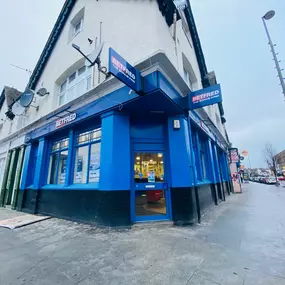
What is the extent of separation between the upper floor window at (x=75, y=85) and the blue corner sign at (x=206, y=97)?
4.18m

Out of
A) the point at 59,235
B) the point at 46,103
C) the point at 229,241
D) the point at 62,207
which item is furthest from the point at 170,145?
the point at 46,103

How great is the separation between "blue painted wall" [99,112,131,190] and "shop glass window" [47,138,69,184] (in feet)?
9.72

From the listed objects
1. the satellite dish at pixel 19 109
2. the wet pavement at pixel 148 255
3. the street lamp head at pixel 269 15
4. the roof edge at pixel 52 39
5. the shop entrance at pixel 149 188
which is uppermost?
the roof edge at pixel 52 39

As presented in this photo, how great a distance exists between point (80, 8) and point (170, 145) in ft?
28.4

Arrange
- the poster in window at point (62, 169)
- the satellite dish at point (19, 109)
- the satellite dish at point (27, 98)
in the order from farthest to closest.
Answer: the satellite dish at point (19, 109) → the satellite dish at point (27, 98) → the poster in window at point (62, 169)

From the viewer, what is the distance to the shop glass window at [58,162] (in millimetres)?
7158

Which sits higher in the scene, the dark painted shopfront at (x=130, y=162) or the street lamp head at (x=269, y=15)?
the street lamp head at (x=269, y=15)

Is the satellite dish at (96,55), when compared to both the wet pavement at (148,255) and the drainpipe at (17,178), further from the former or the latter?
the drainpipe at (17,178)

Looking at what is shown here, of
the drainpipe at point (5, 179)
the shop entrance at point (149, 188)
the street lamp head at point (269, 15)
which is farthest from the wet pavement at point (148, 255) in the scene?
the street lamp head at point (269, 15)

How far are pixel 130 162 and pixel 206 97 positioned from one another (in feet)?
10.9

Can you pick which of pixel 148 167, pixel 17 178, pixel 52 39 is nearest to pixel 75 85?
Answer: pixel 52 39

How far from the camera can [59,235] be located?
14.0 feet

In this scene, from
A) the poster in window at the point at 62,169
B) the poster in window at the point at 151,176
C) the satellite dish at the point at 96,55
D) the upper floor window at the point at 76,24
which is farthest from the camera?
the upper floor window at the point at 76,24

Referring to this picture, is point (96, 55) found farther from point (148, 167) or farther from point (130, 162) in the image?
point (148, 167)
